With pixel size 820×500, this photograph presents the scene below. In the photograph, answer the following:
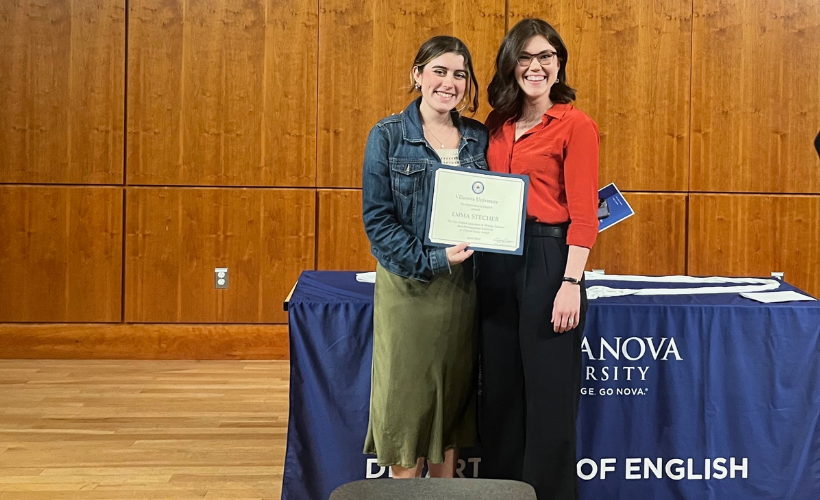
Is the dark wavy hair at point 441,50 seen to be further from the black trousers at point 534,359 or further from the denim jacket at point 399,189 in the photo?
the black trousers at point 534,359

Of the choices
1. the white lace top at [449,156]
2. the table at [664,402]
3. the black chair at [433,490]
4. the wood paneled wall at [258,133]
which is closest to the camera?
the black chair at [433,490]

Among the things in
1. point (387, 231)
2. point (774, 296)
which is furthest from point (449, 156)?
point (774, 296)

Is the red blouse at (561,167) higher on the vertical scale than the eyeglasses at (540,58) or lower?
lower

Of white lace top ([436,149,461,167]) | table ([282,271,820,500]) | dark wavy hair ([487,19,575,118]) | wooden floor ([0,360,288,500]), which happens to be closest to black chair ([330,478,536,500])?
white lace top ([436,149,461,167])

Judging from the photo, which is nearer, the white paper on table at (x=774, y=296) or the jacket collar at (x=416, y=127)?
the jacket collar at (x=416, y=127)

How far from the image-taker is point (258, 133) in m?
5.12

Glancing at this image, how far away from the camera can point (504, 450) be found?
2297mm

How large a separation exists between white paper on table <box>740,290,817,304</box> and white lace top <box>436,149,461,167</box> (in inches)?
47.3

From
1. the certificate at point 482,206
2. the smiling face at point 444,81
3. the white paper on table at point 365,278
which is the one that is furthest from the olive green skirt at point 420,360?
the white paper on table at point 365,278

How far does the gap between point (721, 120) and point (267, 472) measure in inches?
142

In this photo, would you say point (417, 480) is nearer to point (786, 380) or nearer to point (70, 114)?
point (786, 380)

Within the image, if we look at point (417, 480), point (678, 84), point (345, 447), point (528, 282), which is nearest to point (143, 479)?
point (345, 447)

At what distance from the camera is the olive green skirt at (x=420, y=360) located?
2207mm

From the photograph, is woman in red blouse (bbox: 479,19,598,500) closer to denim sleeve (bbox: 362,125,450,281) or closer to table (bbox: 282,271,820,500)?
denim sleeve (bbox: 362,125,450,281)
